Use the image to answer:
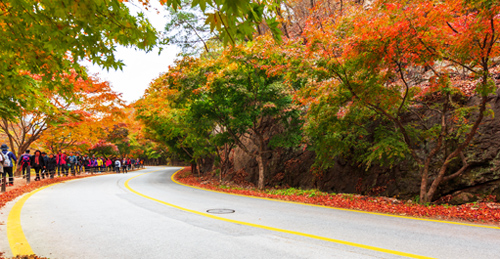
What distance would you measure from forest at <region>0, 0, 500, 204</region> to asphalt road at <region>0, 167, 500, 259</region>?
2504 millimetres

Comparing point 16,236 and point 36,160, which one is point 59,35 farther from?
point 36,160

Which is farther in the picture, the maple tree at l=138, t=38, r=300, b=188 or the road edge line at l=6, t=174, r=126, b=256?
the maple tree at l=138, t=38, r=300, b=188

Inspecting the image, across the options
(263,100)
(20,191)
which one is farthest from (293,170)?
(20,191)

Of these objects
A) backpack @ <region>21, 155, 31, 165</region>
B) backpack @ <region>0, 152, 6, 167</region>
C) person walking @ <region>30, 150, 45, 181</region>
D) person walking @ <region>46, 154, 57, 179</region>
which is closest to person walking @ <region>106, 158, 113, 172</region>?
person walking @ <region>46, 154, 57, 179</region>

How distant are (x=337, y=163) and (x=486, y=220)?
22.8 ft

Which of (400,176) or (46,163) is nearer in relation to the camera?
(400,176)

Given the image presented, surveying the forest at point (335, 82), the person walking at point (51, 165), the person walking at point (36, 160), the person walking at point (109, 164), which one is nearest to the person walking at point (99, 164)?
the person walking at point (109, 164)

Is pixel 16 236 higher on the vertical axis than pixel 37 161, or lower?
lower

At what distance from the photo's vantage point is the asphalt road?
4199 mm

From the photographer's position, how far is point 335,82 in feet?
29.7

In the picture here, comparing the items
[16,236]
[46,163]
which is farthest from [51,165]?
[16,236]

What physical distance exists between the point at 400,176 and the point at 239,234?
814cm

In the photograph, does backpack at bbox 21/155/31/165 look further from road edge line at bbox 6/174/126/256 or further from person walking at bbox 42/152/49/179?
road edge line at bbox 6/174/126/256

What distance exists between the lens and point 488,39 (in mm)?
6883
